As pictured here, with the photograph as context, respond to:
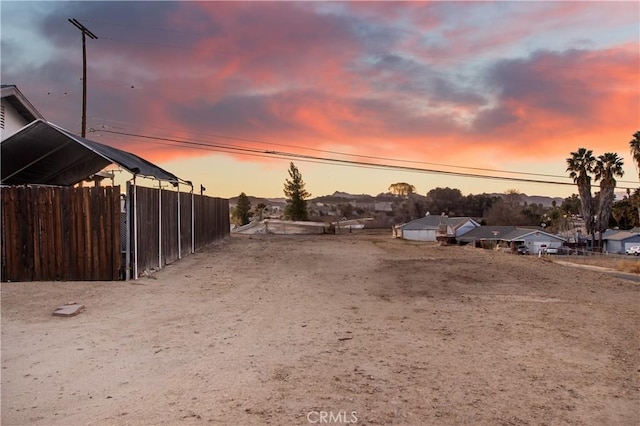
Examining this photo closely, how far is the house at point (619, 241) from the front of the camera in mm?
60375

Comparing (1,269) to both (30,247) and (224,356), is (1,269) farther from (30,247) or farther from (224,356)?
(224,356)

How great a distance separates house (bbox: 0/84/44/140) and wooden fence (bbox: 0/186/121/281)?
507 centimetres

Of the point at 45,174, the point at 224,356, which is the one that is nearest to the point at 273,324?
the point at 224,356

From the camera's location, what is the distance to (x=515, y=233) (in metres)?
59.3

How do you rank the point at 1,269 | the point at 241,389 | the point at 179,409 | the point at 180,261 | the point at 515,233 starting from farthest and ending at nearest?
the point at 515,233, the point at 180,261, the point at 1,269, the point at 241,389, the point at 179,409

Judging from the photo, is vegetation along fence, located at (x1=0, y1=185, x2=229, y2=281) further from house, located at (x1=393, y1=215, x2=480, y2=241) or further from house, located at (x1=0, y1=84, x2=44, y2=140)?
house, located at (x1=393, y1=215, x2=480, y2=241)

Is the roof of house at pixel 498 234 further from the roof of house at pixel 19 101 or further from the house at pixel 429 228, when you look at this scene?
the roof of house at pixel 19 101

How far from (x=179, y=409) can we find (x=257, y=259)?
11.8 meters

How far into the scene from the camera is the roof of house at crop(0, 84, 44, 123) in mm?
13274

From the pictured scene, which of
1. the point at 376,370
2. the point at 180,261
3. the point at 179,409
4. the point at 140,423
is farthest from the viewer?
the point at 180,261

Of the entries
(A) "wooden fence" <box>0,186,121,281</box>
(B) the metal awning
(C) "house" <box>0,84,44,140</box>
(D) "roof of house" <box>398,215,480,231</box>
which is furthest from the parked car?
(C) "house" <box>0,84,44,140</box>

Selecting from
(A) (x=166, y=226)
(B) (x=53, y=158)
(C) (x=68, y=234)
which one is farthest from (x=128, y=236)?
(B) (x=53, y=158)

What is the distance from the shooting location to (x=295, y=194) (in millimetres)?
59875

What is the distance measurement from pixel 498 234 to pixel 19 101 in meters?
56.1
